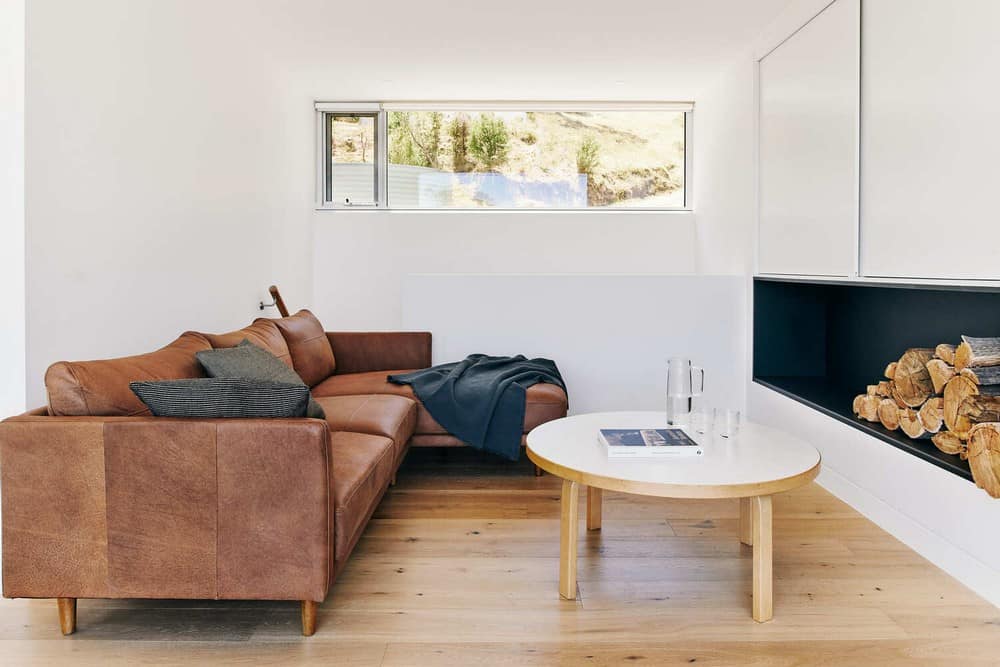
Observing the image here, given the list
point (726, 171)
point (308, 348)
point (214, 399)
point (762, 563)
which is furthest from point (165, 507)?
point (726, 171)

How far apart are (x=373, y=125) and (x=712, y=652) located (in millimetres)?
5430

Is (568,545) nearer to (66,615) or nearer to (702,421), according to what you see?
(702,421)

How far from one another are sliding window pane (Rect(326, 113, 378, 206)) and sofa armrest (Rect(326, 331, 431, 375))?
211cm

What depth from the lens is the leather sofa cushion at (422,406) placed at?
151 inches

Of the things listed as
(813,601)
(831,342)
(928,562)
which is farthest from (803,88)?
(813,601)

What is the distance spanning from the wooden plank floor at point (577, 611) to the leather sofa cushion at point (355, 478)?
0.82 feet

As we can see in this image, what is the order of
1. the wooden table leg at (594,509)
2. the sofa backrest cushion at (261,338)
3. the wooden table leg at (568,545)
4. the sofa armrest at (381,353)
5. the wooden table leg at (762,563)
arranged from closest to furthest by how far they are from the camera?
the wooden table leg at (762,563), the wooden table leg at (568,545), the wooden table leg at (594,509), the sofa backrest cushion at (261,338), the sofa armrest at (381,353)

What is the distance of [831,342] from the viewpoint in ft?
15.1

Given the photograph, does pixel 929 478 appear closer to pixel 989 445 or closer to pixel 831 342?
pixel 989 445

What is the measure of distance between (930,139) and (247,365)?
2.79 meters

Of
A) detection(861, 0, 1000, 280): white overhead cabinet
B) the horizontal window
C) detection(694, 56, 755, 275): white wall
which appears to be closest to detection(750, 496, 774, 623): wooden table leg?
detection(861, 0, 1000, 280): white overhead cabinet

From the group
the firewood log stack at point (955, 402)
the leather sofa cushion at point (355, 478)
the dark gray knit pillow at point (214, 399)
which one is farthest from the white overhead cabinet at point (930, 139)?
the dark gray knit pillow at point (214, 399)

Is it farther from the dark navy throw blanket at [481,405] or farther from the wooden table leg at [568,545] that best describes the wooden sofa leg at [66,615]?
the dark navy throw blanket at [481,405]

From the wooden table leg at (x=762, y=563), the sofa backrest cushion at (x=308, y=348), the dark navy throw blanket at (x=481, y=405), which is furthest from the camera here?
the sofa backrest cushion at (x=308, y=348)
